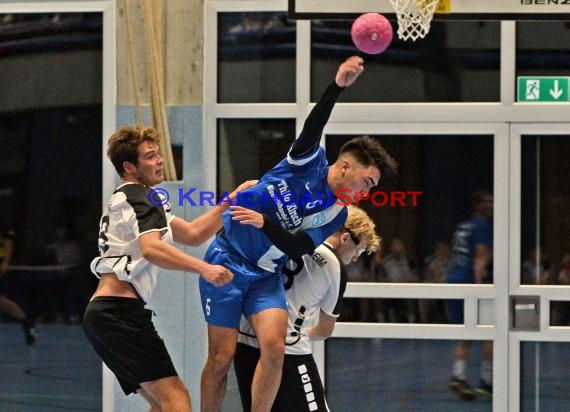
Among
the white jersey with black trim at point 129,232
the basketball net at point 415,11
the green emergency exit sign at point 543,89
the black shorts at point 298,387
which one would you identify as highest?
the basketball net at point 415,11

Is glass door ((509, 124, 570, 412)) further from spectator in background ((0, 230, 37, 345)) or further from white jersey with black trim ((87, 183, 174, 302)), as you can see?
spectator in background ((0, 230, 37, 345))

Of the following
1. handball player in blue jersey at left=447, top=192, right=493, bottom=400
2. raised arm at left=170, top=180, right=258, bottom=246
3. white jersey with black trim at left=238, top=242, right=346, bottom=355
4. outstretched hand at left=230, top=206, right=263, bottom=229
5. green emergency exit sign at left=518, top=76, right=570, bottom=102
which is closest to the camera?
outstretched hand at left=230, top=206, right=263, bottom=229

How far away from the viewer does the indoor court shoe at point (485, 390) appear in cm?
828

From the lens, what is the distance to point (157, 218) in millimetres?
6227

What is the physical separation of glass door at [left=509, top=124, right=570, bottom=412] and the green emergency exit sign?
0.18 m

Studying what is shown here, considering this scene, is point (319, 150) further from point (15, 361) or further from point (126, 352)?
point (15, 361)

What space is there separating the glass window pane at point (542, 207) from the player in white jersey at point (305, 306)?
6.59 ft

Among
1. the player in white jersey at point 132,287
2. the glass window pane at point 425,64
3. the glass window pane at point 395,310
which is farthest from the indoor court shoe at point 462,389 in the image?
the player in white jersey at point 132,287

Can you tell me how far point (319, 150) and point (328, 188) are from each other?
20cm

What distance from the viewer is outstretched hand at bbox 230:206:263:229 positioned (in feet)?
20.0

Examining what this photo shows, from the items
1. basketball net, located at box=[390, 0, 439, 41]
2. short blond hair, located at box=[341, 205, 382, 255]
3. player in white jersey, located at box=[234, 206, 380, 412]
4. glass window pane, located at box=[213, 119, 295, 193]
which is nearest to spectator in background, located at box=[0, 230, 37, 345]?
glass window pane, located at box=[213, 119, 295, 193]

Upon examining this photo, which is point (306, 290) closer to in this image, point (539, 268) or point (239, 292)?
point (239, 292)

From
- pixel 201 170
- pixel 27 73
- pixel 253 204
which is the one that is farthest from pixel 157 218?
pixel 27 73

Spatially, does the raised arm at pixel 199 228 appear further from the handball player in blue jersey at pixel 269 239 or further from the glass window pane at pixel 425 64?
the glass window pane at pixel 425 64
